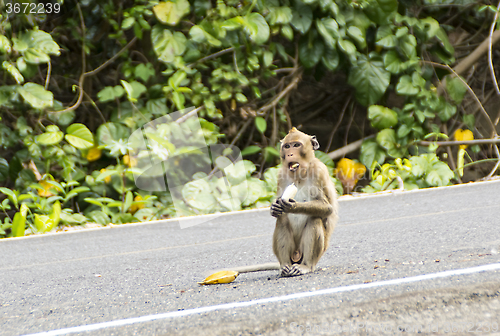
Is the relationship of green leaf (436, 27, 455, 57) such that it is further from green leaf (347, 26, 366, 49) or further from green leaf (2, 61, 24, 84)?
green leaf (2, 61, 24, 84)

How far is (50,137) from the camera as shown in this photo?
5879mm

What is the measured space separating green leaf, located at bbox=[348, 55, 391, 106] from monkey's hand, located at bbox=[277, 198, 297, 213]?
5140 millimetres

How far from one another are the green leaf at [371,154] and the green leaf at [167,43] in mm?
2739

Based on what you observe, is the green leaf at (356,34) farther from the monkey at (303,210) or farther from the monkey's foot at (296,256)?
the monkey's foot at (296,256)

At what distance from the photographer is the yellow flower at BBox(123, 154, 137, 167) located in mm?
6035

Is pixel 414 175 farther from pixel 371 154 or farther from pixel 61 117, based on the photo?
pixel 61 117

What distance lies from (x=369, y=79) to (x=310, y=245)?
5052 mm

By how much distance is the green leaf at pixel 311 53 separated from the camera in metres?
6.82

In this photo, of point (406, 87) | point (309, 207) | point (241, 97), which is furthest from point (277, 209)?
point (406, 87)

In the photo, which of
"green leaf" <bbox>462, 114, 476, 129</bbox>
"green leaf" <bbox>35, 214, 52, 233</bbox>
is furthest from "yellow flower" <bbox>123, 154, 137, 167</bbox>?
"green leaf" <bbox>462, 114, 476, 129</bbox>

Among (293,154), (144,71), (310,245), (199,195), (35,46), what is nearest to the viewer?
(293,154)

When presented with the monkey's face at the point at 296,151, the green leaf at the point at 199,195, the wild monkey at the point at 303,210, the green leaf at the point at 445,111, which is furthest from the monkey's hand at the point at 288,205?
the green leaf at the point at 445,111

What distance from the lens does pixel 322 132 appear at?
8250 mm

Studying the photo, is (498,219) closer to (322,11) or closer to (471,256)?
(471,256)
